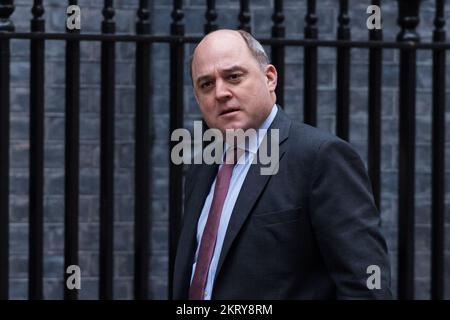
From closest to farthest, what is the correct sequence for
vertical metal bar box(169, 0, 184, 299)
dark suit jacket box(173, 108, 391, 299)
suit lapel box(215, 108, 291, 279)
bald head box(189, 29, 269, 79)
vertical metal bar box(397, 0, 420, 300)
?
dark suit jacket box(173, 108, 391, 299), suit lapel box(215, 108, 291, 279), bald head box(189, 29, 269, 79), vertical metal bar box(169, 0, 184, 299), vertical metal bar box(397, 0, 420, 300)

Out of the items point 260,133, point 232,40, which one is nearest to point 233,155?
point 260,133

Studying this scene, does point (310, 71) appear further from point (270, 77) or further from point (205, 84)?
point (205, 84)

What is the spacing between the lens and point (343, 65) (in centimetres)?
475

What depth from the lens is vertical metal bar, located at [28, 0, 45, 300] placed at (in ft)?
14.8

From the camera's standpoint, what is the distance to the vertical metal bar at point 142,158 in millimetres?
4598

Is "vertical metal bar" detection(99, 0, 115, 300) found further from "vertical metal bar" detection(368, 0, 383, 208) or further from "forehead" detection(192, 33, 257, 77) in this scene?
"forehead" detection(192, 33, 257, 77)

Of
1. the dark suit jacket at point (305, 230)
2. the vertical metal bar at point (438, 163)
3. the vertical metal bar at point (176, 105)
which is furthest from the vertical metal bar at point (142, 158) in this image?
the dark suit jacket at point (305, 230)

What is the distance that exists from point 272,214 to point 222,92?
37 cm

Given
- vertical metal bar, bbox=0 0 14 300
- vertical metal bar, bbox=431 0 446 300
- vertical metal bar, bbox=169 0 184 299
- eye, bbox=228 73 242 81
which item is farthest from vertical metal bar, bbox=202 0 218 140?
eye, bbox=228 73 242 81

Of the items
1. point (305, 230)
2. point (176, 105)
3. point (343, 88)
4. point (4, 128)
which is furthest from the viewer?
point (343, 88)

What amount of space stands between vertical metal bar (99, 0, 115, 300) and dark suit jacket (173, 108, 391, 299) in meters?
1.44

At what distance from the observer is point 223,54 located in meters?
3.25

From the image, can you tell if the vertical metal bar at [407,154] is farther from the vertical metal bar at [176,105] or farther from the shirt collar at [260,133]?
the shirt collar at [260,133]
